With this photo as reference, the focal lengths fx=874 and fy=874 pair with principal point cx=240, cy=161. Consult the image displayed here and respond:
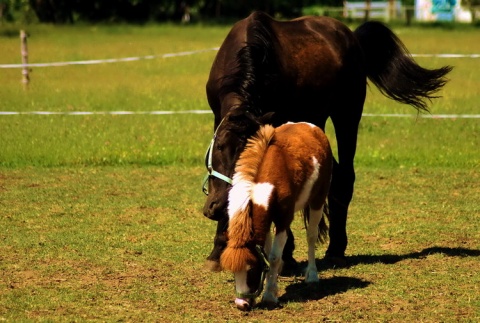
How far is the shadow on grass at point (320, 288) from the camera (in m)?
6.58

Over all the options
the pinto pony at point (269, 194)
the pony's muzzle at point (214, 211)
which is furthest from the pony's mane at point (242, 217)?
the pony's muzzle at point (214, 211)

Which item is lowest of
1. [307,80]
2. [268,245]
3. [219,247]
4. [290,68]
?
[268,245]

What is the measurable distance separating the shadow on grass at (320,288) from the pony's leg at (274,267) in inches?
9.8

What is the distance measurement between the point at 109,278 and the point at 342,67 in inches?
111

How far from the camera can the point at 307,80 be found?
7520mm

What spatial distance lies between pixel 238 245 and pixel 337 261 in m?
2.25

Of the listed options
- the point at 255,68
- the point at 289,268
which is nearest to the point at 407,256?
the point at 289,268

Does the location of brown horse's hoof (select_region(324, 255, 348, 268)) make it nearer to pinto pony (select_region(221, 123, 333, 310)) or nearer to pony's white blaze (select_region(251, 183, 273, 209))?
pinto pony (select_region(221, 123, 333, 310))

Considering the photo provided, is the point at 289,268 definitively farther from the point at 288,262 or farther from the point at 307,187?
the point at 307,187

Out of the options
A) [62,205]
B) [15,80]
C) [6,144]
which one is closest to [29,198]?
[62,205]

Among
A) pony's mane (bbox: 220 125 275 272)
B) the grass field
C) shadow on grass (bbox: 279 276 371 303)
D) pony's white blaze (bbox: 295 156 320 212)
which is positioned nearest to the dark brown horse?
pony's mane (bbox: 220 125 275 272)

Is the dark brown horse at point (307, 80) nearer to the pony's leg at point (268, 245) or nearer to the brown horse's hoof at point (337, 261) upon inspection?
the brown horse's hoof at point (337, 261)

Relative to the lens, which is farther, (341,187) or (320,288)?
(341,187)

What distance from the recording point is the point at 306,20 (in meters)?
8.09
